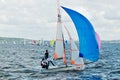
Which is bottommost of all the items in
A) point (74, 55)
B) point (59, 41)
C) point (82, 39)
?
point (74, 55)

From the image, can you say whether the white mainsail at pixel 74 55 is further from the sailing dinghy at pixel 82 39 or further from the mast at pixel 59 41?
the mast at pixel 59 41

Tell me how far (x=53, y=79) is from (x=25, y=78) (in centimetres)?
312

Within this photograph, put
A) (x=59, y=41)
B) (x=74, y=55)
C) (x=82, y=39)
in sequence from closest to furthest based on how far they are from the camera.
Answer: (x=82, y=39)
(x=59, y=41)
(x=74, y=55)

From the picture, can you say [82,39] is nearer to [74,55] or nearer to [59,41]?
[59,41]

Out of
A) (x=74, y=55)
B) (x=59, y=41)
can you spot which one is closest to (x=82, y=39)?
(x=59, y=41)

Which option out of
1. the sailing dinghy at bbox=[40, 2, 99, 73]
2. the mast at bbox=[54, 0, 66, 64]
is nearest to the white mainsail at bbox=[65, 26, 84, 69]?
the sailing dinghy at bbox=[40, 2, 99, 73]

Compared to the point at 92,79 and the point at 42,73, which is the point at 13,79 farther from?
the point at 92,79

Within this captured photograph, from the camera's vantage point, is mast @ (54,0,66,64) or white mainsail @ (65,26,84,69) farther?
white mainsail @ (65,26,84,69)

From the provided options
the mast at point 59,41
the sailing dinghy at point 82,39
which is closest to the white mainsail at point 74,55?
the sailing dinghy at point 82,39

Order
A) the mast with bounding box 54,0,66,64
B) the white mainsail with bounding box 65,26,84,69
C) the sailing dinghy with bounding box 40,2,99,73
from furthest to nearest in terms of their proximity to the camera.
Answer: the white mainsail with bounding box 65,26,84,69
the mast with bounding box 54,0,66,64
the sailing dinghy with bounding box 40,2,99,73

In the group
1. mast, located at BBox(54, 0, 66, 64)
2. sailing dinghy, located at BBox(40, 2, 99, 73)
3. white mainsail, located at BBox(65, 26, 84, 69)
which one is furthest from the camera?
white mainsail, located at BBox(65, 26, 84, 69)

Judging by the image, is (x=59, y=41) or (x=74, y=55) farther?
(x=74, y=55)

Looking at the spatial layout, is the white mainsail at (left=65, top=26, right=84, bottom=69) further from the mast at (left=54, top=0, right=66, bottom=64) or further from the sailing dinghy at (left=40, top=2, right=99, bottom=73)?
the mast at (left=54, top=0, right=66, bottom=64)

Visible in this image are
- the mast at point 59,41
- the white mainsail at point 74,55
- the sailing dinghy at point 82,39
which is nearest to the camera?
the sailing dinghy at point 82,39
